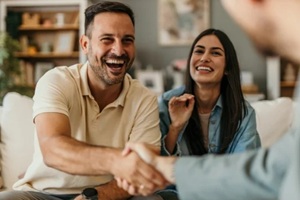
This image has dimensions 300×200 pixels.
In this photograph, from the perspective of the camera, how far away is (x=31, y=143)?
2.51 metres

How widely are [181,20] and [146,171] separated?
447cm

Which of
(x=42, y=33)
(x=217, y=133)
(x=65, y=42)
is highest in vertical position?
(x=42, y=33)

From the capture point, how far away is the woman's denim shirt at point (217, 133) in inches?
86.7

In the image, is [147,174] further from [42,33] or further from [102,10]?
[42,33]

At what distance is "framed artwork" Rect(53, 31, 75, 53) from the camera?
5.81 meters

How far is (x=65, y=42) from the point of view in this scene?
230 inches

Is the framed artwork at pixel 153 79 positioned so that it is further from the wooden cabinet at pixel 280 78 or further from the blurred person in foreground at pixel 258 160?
the blurred person in foreground at pixel 258 160

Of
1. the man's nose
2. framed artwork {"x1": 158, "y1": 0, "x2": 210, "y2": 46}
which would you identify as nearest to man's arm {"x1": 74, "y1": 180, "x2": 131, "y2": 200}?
the man's nose

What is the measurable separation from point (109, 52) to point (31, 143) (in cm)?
76

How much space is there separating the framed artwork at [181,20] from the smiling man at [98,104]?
365 cm

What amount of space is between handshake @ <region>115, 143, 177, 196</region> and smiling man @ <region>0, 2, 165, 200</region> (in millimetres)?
392

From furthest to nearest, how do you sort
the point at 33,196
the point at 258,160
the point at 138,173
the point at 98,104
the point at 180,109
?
the point at 180,109 → the point at 98,104 → the point at 33,196 → the point at 138,173 → the point at 258,160

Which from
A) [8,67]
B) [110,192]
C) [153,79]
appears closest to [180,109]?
[110,192]

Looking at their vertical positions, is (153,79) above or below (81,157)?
below
